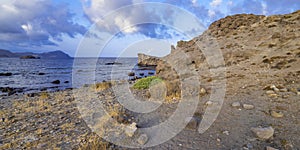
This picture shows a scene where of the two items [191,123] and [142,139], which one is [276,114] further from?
[142,139]

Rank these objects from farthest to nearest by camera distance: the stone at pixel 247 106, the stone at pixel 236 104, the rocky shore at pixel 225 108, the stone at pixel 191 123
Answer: the stone at pixel 236 104 < the stone at pixel 247 106 < the stone at pixel 191 123 < the rocky shore at pixel 225 108

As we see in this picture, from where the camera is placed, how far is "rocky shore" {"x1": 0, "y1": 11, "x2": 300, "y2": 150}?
15.8 ft

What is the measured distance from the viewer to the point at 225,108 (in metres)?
6.87

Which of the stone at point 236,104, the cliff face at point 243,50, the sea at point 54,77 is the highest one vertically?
the cliff face at point 243,50

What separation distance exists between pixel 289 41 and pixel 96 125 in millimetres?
11226

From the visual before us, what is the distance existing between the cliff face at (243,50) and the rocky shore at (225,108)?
41mm

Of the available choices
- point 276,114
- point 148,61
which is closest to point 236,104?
point 276,114

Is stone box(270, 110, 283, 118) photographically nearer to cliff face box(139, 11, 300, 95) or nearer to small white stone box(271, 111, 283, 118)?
small white stone box(271, 111, 283, 118)

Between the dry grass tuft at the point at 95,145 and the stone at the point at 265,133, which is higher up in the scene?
the stone at the point at 265,133

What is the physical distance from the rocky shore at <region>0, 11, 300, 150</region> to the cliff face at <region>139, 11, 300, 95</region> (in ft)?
0.14

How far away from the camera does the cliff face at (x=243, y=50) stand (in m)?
9.09

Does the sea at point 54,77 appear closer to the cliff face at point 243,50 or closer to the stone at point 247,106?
the cliff face at point 243,50

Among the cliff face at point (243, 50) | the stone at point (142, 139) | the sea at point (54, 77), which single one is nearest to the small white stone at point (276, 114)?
the cliff face at point (243, 50)

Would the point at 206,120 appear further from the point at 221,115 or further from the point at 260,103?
the point at 260,103
